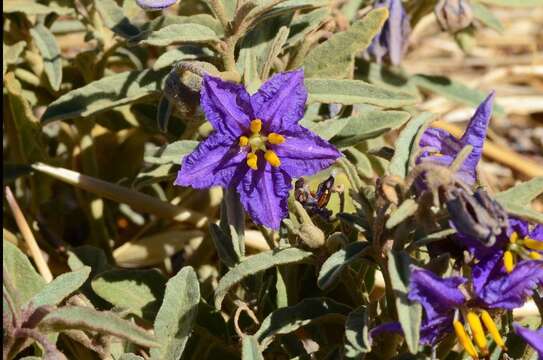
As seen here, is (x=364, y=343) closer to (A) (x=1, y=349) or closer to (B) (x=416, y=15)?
(A) (x=1, y=349)

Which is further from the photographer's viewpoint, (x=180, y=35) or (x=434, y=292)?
(x=180, y=35)

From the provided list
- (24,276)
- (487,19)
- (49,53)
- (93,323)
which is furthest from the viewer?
(487,19)

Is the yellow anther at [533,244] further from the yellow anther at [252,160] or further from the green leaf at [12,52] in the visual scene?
the green leaf at [12,52]

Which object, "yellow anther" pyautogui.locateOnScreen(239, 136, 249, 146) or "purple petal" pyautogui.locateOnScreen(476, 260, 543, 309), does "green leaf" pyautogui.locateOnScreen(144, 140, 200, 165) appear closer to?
"yellow anther" pyautogui.locateOnScreen(239, 136, 249, 146)

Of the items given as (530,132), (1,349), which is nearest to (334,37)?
(1,349)

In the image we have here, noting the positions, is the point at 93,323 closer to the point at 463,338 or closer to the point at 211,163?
the point at 211,163

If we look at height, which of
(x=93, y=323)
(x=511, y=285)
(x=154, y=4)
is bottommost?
(x=511, y=285)

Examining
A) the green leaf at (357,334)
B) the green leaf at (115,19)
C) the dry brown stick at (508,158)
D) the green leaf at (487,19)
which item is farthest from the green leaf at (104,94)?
the dry brown stick at (508,158)

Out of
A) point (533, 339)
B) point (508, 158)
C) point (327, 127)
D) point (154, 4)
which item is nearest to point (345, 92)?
point (327, 127)
